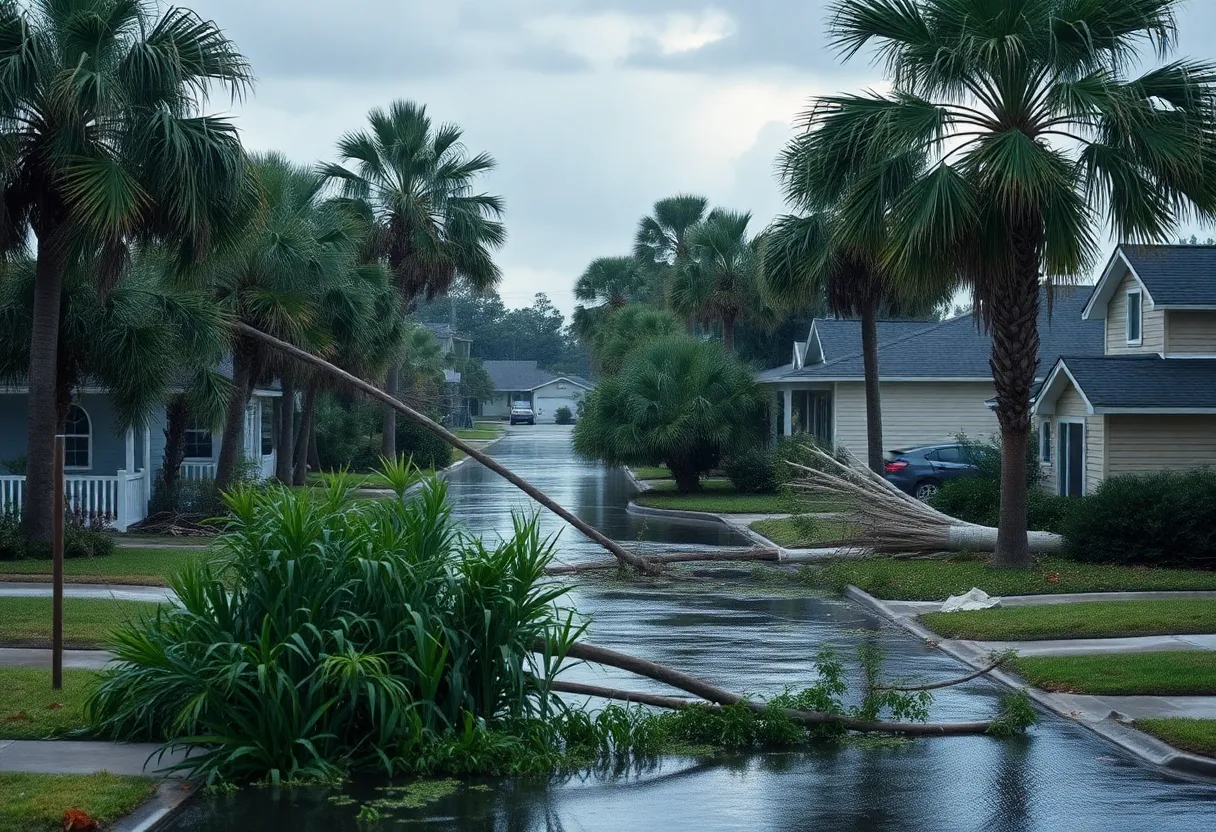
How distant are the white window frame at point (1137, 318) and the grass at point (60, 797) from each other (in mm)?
23081

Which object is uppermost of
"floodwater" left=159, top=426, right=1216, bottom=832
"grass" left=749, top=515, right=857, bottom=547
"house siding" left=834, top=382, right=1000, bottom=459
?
"house siding" left=834, top=382, right=1000, bottom=459

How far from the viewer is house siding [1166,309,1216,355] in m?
25.2

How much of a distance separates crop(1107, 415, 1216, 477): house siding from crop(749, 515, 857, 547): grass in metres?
5.26

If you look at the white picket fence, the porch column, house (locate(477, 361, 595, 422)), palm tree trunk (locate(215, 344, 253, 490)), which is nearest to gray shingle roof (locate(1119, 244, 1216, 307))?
palm tree trunk (locate(215, 344, 253, 490))

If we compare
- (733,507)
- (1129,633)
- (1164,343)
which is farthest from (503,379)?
(1129,633)

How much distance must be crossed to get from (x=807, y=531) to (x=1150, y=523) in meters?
5.30

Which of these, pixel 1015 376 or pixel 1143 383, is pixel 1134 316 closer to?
pixel 1143 383

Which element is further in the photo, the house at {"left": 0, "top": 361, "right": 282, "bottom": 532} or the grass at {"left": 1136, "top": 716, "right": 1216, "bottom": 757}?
the house at {"left": 0, "top": 361, "right": 282, "bottom": 532}

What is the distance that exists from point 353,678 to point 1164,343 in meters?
21.1

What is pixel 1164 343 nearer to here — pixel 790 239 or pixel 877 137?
pixel 790 239

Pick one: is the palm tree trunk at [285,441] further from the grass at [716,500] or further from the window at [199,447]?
the grass at [716,500]

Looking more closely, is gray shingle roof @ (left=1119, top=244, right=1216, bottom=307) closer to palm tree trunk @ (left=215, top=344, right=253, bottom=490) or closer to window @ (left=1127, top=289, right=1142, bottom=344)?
window @ (left=1127, top=289, right=1142, bottom=344)

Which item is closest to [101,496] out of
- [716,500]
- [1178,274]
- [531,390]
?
[716,500]

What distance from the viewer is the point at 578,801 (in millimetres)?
8039
